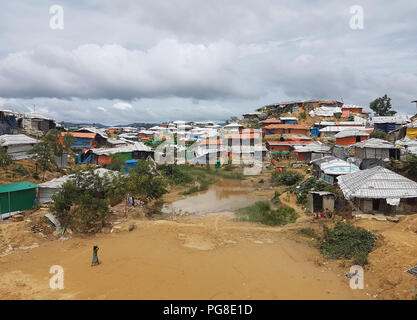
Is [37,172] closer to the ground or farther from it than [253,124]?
closer to the ground

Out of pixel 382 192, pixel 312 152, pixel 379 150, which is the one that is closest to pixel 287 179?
pixel 379 150

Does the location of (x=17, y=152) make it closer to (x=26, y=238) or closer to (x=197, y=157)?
(x=26, y=238)

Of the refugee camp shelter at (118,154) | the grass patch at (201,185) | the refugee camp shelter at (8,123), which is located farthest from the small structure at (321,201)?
the refugee camp shelter at (8,123)

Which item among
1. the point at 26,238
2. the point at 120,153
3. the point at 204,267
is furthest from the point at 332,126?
the point at 26,238

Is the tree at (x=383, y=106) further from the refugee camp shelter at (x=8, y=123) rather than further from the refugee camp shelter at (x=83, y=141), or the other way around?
the refugee camp shelter at (x=8, y=123)

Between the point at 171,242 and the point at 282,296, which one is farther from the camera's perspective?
the point at 171,242

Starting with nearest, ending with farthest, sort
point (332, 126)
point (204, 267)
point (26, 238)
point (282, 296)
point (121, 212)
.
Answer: point (282, 296) < point (204, 267) < point (26, 238) < point (121, 212) < point (332, 126)
